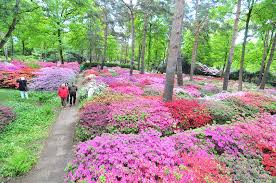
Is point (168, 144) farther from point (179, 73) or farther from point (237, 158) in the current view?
point (179, 73)

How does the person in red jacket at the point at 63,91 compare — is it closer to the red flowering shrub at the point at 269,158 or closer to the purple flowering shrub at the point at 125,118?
the purple flowering shrub at the point at 125,118

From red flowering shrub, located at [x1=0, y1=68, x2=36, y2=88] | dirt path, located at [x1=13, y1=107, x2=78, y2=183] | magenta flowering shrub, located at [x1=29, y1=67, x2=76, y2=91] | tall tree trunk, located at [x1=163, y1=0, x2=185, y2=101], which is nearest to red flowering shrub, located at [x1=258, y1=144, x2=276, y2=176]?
tall tree trunk, located at [x1=163, y1=0, x2=185, y2=101]

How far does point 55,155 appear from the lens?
270 inches

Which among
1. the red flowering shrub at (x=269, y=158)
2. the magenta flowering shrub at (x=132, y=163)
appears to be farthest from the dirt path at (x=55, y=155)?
the red flowering shrub at (x=269, y=158)

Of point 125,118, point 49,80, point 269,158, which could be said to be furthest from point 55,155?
point 49,80

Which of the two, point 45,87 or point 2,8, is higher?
point 2,8

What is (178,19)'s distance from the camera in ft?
30.5

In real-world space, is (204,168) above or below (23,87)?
below

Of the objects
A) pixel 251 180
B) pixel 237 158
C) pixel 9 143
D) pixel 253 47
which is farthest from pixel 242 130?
pixel 253 47

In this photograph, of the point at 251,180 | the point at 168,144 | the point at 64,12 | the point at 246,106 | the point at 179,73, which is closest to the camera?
the point at 251,180

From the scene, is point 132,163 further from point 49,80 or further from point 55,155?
point 49,80

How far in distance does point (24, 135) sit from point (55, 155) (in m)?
2.26

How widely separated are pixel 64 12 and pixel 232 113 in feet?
A: 79.4

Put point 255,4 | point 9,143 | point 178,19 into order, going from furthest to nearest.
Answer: point 255,4 < point 178,19 < point 9,143
